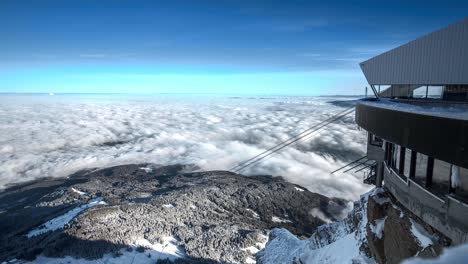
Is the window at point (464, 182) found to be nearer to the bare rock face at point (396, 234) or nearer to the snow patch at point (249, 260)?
the bare rock face at point (396, 234)

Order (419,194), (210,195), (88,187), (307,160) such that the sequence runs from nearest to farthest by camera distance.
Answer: (419,194) → (210,195) → (88,187) → (307,160)

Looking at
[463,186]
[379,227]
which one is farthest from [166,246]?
[463,186]

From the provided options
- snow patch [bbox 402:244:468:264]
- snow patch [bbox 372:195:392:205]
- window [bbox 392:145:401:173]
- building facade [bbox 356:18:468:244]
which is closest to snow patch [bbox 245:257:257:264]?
building facade [bbox 356:18:468:244]

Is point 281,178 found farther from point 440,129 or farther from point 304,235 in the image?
point 440,129

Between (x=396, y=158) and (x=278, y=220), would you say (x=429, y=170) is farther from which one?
(x=278, y=220)

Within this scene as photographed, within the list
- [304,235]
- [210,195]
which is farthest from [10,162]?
[304,235]

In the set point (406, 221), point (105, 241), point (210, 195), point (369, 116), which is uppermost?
point (369, 116)
